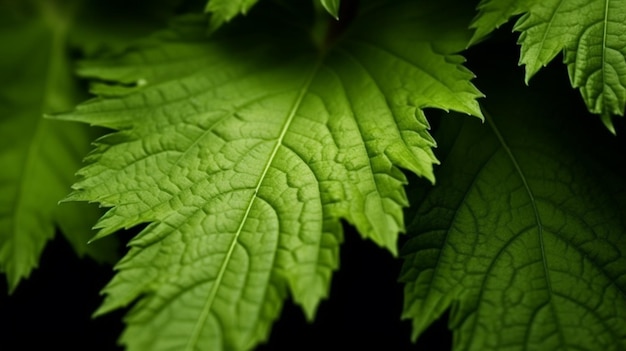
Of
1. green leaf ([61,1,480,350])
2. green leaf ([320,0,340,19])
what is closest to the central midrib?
green leaf ([61,1,480,350])

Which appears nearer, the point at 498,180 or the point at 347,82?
the point at 498,180

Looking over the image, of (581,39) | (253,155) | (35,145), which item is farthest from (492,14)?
(35,145)

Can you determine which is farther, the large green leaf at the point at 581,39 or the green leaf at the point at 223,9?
the green leaf at the point at 223,9

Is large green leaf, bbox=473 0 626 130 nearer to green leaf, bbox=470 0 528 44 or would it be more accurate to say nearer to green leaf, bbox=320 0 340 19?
green leaf, bbox=470 0 528 44

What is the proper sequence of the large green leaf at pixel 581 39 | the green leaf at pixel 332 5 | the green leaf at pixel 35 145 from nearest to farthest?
the large green leaf at pixel 581 39 < the green leaf at pixel 332 5 < the green leaf at pixel 35 145

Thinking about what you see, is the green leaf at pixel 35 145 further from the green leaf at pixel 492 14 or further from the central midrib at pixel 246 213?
the green leaf at pixel 492 14

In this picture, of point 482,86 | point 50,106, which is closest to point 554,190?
point 482,86

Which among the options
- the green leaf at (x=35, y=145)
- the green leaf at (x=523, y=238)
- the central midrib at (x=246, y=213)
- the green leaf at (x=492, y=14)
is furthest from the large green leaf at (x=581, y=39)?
the green leaf at (x=35, y=145)

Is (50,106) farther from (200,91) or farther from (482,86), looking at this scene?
(482,86)
